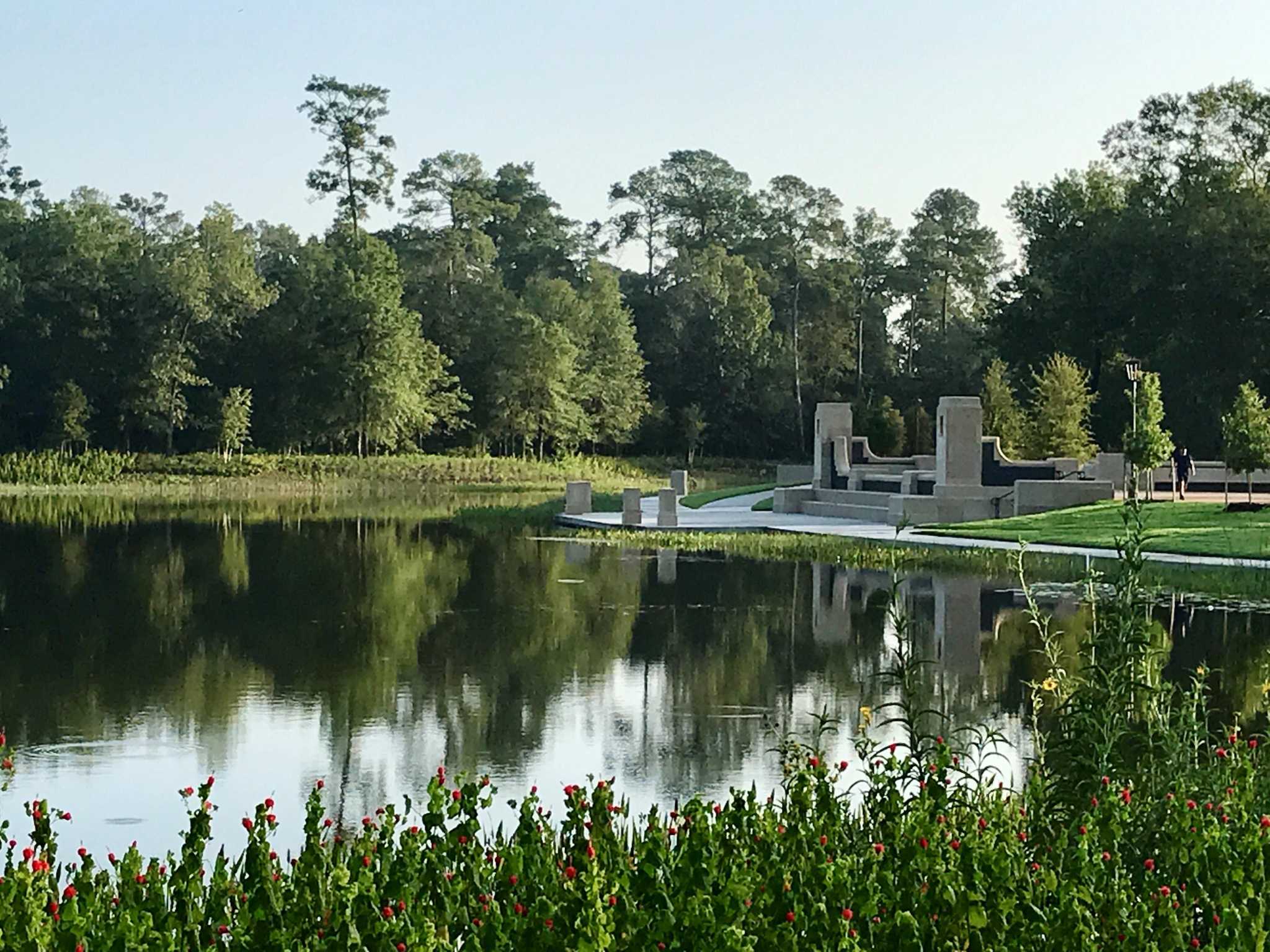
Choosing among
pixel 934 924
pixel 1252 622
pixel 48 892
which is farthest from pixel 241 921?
pixel 1252 622

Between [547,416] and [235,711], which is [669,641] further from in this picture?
[547,416]

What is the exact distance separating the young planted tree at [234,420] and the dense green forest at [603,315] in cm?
20

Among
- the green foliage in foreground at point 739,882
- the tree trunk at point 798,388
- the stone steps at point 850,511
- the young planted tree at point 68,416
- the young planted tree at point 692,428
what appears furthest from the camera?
the tree trunk at point 798,388

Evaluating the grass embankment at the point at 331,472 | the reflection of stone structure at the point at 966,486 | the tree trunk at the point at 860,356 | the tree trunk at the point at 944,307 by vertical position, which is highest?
the tree trunk at the point at 944,307

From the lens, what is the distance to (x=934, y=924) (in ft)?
17.0

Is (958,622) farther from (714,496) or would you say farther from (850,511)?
(714,496)

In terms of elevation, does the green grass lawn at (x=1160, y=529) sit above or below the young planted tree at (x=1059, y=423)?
below

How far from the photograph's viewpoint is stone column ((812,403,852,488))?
4172cm

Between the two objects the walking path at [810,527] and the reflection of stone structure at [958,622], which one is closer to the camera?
the reflection of stone structure at [958,622]

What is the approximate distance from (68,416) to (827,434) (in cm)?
3552

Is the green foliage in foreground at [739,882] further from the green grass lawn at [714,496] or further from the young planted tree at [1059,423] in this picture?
the young planted tree at [1059,423]

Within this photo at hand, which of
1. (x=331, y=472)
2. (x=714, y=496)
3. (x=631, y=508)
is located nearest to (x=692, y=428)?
(x=331, y=472)

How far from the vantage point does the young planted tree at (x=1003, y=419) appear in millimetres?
45812

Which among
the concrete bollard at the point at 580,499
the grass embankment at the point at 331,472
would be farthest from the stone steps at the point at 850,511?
the grass embankment at the point at 331,472
